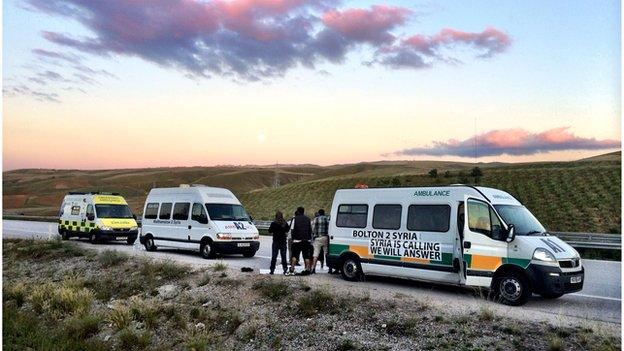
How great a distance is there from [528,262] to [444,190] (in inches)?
93.0

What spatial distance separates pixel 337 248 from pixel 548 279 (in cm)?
518

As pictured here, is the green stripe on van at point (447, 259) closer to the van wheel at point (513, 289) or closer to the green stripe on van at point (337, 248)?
the van wheel at point (513, 289)

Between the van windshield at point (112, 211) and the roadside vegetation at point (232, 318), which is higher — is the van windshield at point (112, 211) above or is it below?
above

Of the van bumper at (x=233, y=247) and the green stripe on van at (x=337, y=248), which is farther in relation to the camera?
the van bumper at (x=233, y=247)

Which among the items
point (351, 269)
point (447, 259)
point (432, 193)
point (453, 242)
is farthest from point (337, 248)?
point (453, 242)

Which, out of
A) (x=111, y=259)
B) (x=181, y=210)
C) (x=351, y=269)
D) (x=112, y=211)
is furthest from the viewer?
(x=112, y=211)

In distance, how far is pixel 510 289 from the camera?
412 inches

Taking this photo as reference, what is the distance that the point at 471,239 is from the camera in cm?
1094

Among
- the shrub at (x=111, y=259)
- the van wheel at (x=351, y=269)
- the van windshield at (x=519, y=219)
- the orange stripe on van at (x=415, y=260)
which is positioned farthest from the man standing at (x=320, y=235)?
the shrub at (x=111, y=259)

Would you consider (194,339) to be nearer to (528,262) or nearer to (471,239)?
(471,239)

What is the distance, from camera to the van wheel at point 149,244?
832 inches

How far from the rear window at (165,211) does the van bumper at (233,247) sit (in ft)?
10.1

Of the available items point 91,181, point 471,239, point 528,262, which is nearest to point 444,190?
point 471,239

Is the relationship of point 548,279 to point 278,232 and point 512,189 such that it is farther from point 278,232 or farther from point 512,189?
point 512,189
